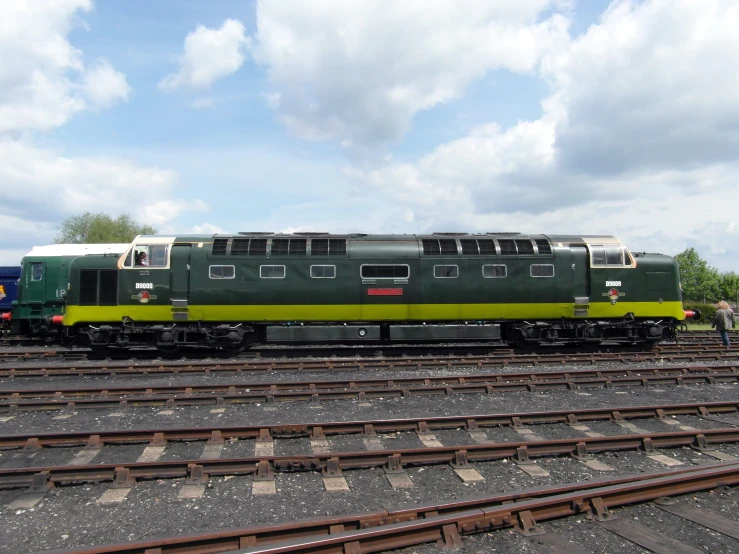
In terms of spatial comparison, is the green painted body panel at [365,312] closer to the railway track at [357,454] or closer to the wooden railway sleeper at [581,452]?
Result: the railway track at [357,454]

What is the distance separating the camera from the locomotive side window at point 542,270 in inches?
683

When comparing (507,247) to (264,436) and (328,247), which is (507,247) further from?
(264,436)

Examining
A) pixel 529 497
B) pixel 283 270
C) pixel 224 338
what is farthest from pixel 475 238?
pixel 529 497

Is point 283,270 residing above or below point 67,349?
above

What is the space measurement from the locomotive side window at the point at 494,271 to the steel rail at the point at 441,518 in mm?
11318

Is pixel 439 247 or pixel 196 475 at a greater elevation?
pixel 439 247

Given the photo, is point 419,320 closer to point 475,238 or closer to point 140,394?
point 475,238

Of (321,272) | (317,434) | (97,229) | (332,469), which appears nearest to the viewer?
(332,469)

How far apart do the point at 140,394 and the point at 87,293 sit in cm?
683

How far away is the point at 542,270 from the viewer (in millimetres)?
17359

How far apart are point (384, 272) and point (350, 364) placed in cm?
375

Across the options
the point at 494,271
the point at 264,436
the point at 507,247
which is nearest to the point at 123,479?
the point at 264,436

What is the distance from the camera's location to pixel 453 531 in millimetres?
4957

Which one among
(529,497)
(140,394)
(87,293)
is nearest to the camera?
(529,497)
